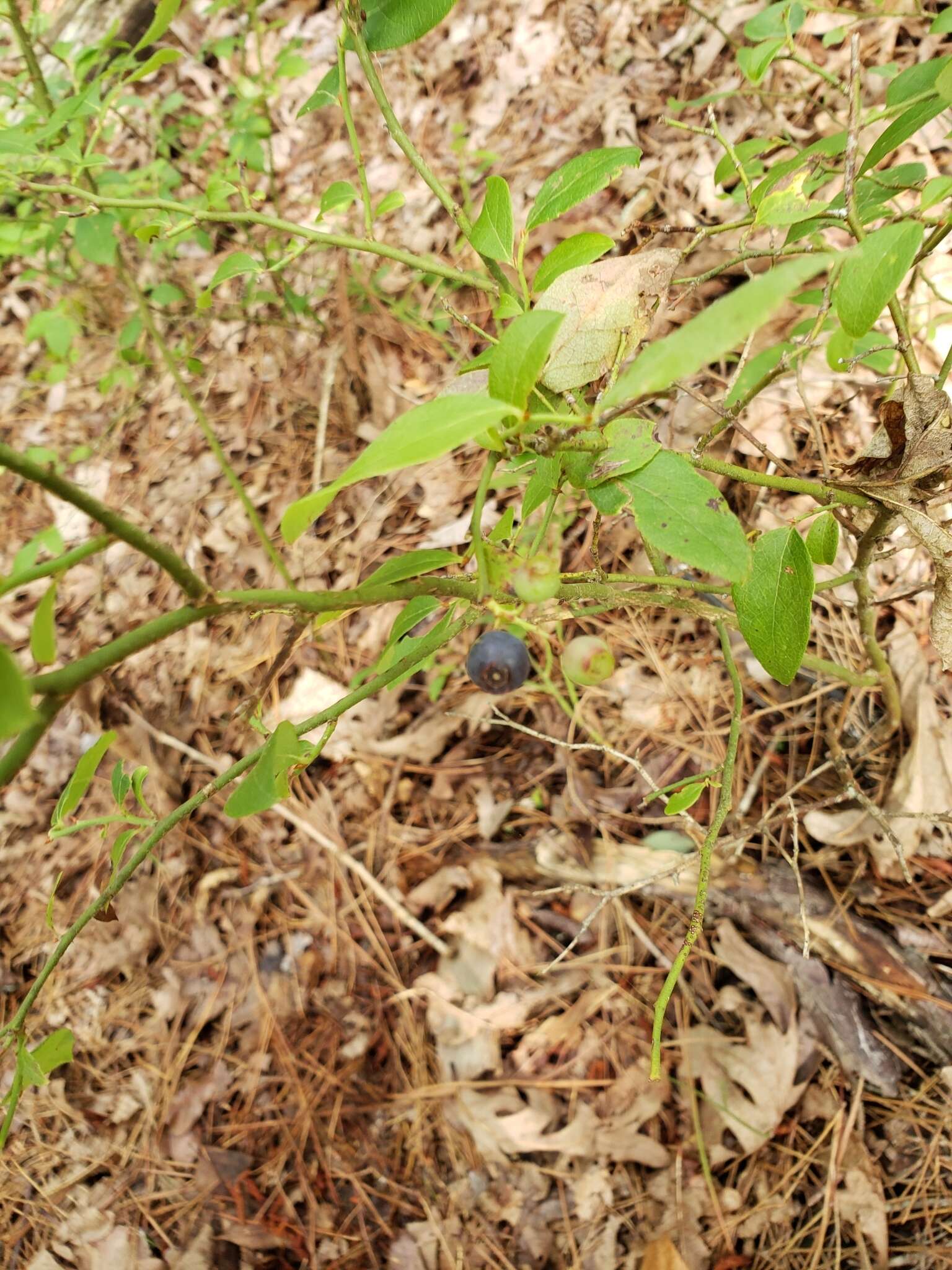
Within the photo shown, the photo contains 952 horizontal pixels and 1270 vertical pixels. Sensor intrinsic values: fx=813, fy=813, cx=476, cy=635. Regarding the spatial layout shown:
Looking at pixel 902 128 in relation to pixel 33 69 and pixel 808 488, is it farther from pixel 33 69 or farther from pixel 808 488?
pixel 33 69

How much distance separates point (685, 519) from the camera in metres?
0.83

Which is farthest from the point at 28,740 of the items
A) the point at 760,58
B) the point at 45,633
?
the point at 760,58

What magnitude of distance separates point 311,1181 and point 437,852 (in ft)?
2.94

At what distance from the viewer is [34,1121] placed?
2.38 meters

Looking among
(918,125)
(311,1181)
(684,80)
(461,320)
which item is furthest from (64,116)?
(311,1181)

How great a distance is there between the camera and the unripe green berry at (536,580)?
0.73 meters

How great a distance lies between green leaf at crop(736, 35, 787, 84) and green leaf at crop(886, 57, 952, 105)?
0.21 metres

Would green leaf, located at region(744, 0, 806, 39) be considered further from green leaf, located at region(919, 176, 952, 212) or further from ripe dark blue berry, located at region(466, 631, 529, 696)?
ripe dark blue berry, located at region(466, 631, 529, 696)

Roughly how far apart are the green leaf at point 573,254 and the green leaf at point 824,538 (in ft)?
1.51

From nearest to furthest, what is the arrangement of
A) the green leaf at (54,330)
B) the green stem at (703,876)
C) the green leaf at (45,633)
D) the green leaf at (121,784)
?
the green leaf at (45,633) < the green stem at (703,876) < the green leaf at (121,784) < the green leaf at (54,330)

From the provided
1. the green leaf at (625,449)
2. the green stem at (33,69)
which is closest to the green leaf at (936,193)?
the green leaf at (625,449)

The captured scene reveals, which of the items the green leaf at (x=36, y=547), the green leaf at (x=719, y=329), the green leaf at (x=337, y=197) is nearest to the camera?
the green leaf at (x=719, y=329)

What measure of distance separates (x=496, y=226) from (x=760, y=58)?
649 millimetres

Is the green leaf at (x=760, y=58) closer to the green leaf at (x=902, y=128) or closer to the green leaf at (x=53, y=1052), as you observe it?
the green leaf at (x=902, y=128)
